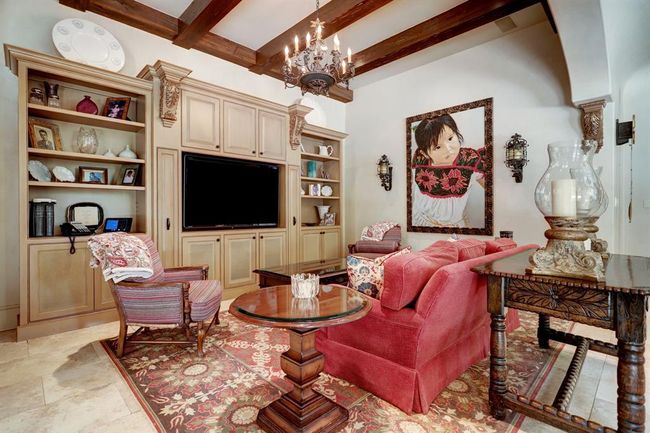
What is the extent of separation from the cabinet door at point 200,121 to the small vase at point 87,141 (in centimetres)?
83

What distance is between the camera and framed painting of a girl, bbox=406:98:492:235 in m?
4.32

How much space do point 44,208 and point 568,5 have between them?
16.1ft

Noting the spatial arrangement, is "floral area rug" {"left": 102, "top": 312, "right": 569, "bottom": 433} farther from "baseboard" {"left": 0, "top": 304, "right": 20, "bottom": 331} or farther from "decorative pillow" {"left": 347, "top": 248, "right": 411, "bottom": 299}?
"baseboard" {"left": 0, "top": 304, "right": 20, "bottom": 331}

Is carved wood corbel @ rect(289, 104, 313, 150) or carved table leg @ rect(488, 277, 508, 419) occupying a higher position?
carved wood corbel @ rect(289, 104, 313, 150)

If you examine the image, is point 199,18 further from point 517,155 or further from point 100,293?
point 517,155

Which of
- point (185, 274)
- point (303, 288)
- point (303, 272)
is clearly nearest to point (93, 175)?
point (185, 274)

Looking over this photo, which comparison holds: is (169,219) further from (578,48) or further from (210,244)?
(578,48)

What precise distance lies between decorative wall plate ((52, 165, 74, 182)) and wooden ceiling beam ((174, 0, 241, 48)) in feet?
6.46

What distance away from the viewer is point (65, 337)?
284cm

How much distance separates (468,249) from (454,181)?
2665mm

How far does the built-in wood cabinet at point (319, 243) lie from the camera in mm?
4957

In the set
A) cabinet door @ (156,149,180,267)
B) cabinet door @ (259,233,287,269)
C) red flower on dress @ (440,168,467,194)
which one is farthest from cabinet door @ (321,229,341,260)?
cabinet door @ (156,149,180,267)

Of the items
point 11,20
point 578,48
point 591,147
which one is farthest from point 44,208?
point 578,48

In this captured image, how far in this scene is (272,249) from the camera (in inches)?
178
